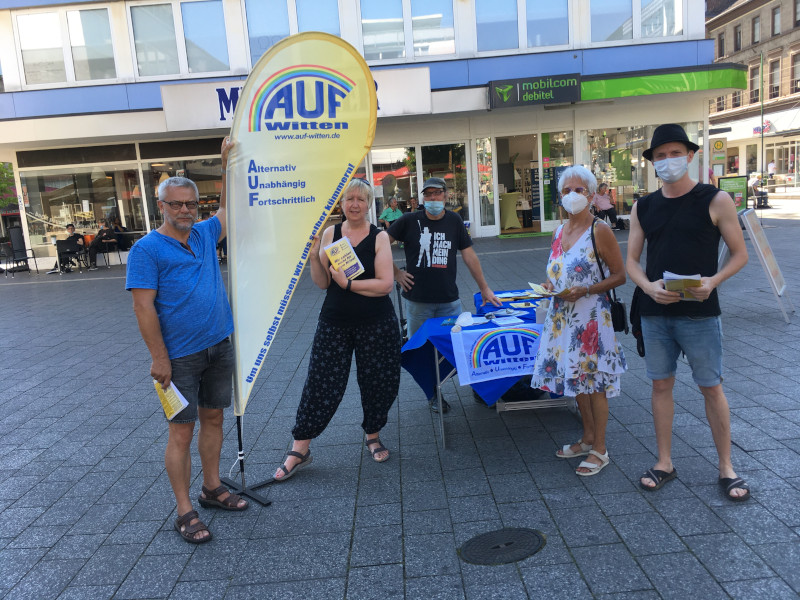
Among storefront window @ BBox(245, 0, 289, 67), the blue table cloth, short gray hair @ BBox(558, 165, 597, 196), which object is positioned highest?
storefront window @ BBox(245, 0, 289, 67)

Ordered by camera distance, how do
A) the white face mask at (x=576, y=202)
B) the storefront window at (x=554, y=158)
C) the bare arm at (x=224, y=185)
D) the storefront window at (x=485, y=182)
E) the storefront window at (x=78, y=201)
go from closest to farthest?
the bare arm at (x=224, y=185)
the white face mask at (x=576, y=202)
the storefront window at (x=485, y=182)
the storefront window at (x=554, y=158)
the storefront window at (x=78, y=201)

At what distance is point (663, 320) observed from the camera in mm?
3311

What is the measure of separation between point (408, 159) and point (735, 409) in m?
13.9

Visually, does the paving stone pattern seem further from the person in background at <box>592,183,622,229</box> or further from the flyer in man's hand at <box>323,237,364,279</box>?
the person in background at <box>592,183,622,229</box>

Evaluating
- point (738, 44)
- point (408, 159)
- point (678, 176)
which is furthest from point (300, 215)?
point (738, 44)

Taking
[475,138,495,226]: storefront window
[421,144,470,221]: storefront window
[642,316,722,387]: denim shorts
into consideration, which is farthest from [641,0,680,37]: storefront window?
[642,316,722,387]: denim shorts

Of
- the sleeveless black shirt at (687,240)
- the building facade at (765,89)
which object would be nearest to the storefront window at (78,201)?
the sleeveless black shirt at (687,240)

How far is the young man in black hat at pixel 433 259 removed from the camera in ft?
15.2

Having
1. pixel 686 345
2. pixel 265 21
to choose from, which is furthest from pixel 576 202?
pixel 265 21

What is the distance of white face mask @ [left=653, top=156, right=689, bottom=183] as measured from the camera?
3133 mm

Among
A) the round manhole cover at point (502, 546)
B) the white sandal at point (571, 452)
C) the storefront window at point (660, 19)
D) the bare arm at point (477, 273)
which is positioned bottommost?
the round manhole cover at point (502, 546)

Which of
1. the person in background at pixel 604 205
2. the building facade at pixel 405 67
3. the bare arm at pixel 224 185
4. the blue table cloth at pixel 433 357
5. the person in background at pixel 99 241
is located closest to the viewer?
the bare arm at pixel 224 185

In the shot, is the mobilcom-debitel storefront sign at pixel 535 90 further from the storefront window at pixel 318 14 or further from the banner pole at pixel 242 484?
the banner pole at pixel 242 484

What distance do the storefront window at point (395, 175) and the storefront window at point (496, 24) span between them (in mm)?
3552
